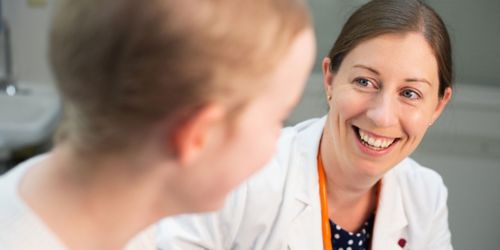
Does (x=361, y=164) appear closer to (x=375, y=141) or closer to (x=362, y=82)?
(x=375, y=141)

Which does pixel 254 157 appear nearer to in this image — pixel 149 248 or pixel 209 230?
pixel 149 248

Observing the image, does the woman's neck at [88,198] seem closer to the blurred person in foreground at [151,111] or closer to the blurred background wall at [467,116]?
the blurred person in foreground at [151,111]

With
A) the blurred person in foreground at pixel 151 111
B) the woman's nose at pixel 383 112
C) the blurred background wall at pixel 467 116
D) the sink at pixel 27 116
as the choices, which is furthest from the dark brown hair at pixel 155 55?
the sink at pixel 27 116

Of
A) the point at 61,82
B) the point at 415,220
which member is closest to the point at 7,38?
the point at 415,220

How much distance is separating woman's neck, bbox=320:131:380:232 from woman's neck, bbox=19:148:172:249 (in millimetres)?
690

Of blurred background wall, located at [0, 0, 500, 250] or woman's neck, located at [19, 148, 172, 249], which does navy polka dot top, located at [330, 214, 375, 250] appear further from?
blurred background wall, located at [0, 0, 500, 250]

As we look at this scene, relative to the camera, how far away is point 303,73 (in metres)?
0.53

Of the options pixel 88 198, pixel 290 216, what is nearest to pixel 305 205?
pixel 290 216

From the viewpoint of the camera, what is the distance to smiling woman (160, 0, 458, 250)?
1064 mm

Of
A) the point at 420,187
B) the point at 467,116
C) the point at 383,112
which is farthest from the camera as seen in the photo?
the point at 467,116

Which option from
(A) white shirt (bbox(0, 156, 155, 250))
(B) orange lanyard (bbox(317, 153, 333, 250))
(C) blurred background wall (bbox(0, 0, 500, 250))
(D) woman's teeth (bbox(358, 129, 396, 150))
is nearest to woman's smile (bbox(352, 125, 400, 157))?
(D) woman's teeth (bbox(358, 129, 396, 150))

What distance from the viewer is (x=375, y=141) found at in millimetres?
1105

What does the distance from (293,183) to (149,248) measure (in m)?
0.50

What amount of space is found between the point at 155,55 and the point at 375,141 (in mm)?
737
